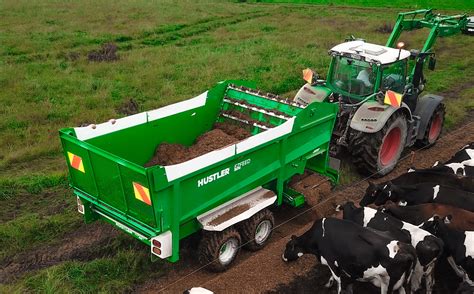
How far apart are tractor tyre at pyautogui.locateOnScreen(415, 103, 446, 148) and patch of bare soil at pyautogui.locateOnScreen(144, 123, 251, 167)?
14.9 feet

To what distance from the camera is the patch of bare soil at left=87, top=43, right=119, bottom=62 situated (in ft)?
56.2

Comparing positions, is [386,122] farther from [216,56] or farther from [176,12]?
[176,12]

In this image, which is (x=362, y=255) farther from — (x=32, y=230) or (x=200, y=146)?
(x=32, y=230)

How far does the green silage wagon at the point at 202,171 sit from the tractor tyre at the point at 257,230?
0.05 ft

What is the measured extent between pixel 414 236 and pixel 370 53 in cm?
407

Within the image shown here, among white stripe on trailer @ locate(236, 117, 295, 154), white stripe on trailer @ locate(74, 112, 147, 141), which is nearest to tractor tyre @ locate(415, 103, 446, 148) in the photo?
white stripe on trailer @ locate(236, 117, 295, 154)

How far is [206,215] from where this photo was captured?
643cm

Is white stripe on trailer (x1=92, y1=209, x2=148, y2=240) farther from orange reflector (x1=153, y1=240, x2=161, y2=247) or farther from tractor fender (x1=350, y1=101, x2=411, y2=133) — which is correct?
tractor fender (x1=350, y1=101, x2=411, y2=133)

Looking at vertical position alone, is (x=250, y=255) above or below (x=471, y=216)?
below

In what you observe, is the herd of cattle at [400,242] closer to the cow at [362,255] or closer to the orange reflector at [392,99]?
the cow at [362,255]

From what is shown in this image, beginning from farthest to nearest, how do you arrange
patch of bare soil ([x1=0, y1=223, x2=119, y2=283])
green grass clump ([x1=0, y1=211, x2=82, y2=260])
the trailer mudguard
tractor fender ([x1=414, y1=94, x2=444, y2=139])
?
tractor fender ([x1=414, y1=94, x2=444, y2=139]) → green grass clump ([x1=0, y1=211, x2=82, y2=260]) → patch of bare soil ([x1=0, y1=223, x2=119, y2=283]) → the trailer mudguard

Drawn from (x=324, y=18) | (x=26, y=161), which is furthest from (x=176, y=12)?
(x=26, y=161)

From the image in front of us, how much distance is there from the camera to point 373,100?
9.12 metres

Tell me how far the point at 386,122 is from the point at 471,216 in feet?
8.81
